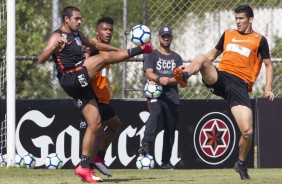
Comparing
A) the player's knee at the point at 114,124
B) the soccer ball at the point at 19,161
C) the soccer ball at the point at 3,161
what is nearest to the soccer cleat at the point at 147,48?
the player's knee at the point at 114,124

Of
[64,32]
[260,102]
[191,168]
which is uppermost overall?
[64,32]

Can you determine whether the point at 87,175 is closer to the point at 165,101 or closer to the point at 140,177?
the point at 140,177

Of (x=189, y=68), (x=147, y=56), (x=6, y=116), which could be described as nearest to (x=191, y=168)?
(x=147, y=56)

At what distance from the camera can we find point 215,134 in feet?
52.6

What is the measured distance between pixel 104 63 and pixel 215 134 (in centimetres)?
499

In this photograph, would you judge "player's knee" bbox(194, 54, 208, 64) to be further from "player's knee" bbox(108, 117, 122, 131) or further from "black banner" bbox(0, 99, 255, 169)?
"black banner" bbox(0, 99, 255, 169)

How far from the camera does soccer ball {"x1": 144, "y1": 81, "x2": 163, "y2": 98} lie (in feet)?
49.9

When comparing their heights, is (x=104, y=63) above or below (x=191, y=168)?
above

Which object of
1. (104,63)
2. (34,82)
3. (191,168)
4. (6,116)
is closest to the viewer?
(104,63)

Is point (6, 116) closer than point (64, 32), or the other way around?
point (64, 32)

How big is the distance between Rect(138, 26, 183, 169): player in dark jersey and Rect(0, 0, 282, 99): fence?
470mm

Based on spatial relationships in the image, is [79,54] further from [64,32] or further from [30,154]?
[30,154]

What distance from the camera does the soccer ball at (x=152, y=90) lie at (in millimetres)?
15219

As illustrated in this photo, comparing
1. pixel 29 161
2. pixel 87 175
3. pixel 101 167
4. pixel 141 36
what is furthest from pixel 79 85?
pixel 29 161
